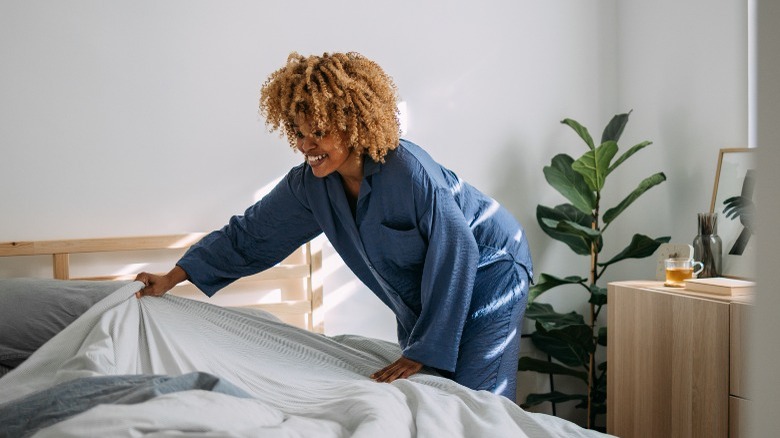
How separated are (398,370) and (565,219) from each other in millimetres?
1619

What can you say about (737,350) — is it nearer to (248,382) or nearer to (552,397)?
(552,397)

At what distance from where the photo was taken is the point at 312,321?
3.04m

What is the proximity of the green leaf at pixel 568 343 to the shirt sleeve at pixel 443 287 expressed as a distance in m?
1.28

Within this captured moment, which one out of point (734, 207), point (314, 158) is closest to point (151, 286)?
point (314, 158)

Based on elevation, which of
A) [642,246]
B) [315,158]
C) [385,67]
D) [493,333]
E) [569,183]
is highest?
[385,67]

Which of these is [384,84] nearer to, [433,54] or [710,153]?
[433,54]

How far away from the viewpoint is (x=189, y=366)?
5.76 ft

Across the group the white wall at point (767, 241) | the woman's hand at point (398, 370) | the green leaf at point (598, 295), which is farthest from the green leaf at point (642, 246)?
the white wall at point (767, 241)

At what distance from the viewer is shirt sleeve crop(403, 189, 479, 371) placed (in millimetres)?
1919

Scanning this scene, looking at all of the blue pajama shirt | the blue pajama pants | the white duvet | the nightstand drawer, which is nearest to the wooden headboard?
the blue pajama shirt

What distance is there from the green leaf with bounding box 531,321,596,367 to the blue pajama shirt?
0.95m

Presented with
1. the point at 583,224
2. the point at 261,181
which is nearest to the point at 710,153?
the point at 583,224

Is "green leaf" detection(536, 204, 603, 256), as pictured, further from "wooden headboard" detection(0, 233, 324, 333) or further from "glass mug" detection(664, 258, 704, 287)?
"wooden headboard" detection(0, 233, 324, 333)

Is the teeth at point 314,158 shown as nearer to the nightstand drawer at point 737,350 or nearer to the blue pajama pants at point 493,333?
the blue pajama pants at point 493,333
